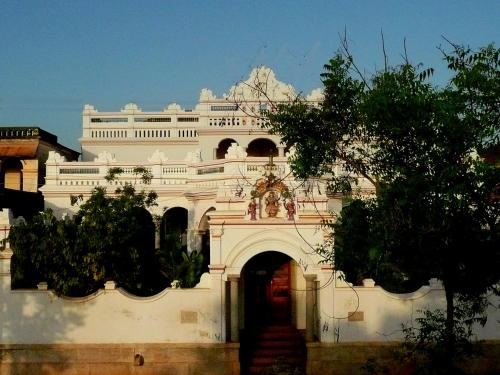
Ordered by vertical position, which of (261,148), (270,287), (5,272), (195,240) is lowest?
(270,287)

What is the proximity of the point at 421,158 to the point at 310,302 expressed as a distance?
21.4 feet

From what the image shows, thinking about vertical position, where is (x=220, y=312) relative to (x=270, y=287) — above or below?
below

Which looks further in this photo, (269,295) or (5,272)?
(269,295)

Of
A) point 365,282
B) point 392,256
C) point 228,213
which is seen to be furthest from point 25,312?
point 392,256

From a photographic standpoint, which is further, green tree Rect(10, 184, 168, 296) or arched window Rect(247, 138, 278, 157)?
arched window Rect(247, 138, 278, 157)

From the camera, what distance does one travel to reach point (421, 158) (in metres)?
9.23

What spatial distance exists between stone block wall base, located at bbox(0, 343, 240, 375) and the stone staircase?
698 millimetres

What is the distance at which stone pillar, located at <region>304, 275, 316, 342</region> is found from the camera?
48.9ft

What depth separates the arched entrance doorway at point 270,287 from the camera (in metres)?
17.2

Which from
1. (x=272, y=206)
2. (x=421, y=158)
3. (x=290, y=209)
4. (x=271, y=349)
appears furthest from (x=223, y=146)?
(x=421, y=158)

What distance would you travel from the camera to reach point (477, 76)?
862 cm

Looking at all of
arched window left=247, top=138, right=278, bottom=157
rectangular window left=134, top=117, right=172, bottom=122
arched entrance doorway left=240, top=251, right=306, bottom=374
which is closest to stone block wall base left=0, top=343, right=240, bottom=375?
arched entrance doorway left=240, top=251, right=306, bottom=374

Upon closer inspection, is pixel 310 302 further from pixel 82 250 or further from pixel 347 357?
pixel 82 250

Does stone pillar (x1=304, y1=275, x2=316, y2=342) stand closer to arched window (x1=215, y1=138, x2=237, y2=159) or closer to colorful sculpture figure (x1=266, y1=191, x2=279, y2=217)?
colorful sculpture figure (x1=266, y1=191, x2=279, y2=217)
